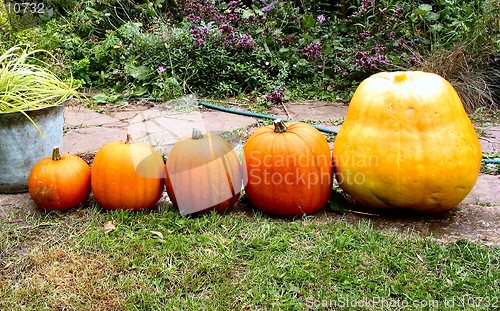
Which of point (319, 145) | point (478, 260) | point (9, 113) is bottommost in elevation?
point (478, 260)

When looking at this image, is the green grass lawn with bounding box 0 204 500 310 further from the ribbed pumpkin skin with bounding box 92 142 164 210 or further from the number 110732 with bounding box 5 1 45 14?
the number 110732 with bounding box 5 1 45 14

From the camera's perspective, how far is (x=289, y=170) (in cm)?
227

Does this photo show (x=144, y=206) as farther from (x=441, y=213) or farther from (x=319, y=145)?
(x=441, y=213)

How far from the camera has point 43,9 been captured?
650cm

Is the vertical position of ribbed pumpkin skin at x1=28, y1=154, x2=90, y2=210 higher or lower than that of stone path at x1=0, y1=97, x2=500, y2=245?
higher

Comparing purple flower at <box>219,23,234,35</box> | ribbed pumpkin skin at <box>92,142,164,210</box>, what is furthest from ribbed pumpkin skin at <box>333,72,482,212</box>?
purple flower at <box>219,23,234,35</box>

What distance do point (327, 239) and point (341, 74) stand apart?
292 centimetres

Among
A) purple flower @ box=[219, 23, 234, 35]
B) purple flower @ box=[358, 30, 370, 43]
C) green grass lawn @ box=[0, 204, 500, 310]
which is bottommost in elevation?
green grass lawn @ box=[0, 204, 500, 310]

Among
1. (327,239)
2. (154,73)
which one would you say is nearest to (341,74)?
(154,73)

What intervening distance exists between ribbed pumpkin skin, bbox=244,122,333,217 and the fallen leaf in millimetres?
608

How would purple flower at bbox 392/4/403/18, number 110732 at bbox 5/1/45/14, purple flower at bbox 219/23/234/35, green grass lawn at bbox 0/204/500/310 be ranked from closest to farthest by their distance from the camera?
green grass lawn at bbox 0/204/500/310 → purple flower at bbox 392/4/403/18 → purple flower at bbox 219/23/234/35 → number 110732 at bbox 5/1/45/14

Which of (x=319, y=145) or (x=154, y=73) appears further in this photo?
(x=154, y=73)

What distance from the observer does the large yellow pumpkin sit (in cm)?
231

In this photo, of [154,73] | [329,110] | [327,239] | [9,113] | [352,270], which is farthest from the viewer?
[154,73]
